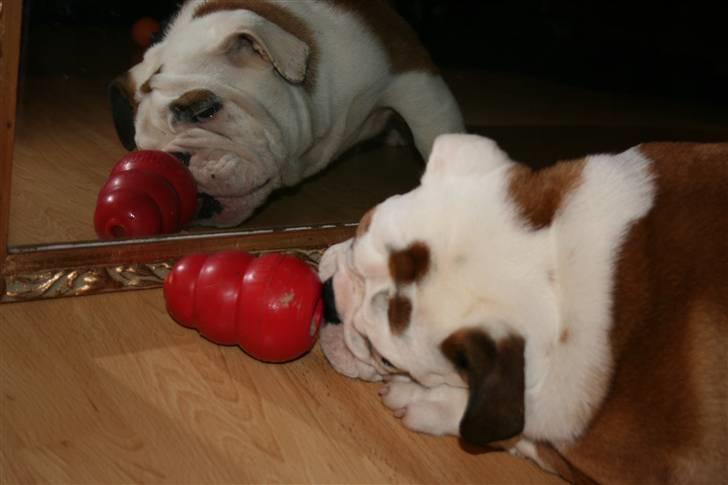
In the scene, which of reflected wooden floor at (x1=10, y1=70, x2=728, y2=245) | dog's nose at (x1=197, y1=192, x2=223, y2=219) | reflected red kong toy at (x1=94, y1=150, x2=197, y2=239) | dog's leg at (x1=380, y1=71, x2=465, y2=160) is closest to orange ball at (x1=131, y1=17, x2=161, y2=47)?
reflected wooden floor at (x1=10, y1=70, x2=728, y2=245)

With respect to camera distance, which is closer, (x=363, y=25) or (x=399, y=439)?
(x=399, y=439)

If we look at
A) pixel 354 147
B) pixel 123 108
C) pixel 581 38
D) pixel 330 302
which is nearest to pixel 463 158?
pixel 330 302

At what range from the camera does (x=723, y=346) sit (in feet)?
4.34

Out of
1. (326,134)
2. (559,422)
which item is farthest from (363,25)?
(559,422)

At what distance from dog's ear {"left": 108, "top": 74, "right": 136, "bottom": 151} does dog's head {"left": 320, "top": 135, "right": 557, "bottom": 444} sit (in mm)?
890

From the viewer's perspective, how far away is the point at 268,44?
82.3 inches

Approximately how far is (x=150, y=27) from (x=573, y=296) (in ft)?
4.37

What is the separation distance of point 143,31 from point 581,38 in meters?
1.27

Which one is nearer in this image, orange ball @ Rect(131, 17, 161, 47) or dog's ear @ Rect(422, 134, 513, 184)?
dog's ear @ Rect(422, 134, 513, 184)

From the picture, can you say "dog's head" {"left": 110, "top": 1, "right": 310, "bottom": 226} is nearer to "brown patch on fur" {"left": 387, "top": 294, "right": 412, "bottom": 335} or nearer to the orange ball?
the orange ball

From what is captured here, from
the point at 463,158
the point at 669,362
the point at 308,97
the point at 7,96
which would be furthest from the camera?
the point at 308,97

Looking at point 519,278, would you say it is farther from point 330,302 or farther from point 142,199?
point 142,199

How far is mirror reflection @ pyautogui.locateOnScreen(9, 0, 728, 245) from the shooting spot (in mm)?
1963

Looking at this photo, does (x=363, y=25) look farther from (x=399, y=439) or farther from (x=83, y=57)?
(x=399, y=439)
